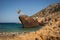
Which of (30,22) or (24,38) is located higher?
(24,38)

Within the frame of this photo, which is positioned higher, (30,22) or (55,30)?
(55,30)

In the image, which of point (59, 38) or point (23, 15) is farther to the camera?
point (23, 15)

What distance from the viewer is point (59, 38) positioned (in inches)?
262

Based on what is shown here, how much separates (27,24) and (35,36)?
4620 cm

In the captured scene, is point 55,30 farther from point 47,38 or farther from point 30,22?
point 30,22

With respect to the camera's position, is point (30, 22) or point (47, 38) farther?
point (30, 22)

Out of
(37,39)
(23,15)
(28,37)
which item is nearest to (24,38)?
(28,37)

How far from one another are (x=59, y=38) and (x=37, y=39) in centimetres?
95

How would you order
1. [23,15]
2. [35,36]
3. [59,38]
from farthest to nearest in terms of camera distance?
[23,15] → [35,36] → [59,38]

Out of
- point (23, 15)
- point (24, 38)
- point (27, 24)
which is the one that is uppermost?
point (24, 38)

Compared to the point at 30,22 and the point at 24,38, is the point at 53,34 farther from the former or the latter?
the point at 30,22

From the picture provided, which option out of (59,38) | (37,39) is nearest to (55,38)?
(59,38)

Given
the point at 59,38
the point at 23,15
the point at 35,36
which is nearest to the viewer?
the point at 59,38

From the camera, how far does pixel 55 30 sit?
6.98 m
